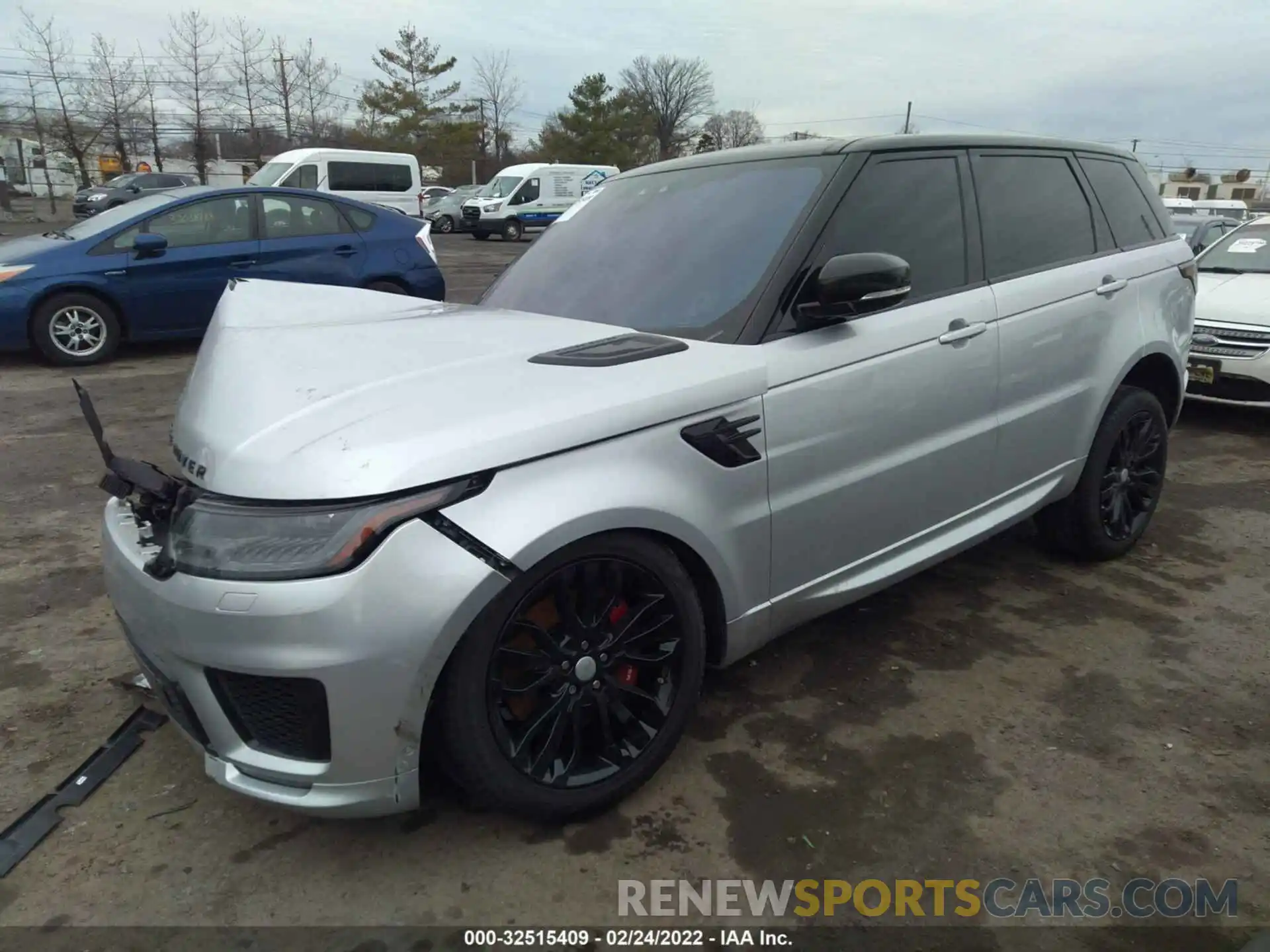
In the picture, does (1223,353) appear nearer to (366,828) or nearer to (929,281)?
(929,281)

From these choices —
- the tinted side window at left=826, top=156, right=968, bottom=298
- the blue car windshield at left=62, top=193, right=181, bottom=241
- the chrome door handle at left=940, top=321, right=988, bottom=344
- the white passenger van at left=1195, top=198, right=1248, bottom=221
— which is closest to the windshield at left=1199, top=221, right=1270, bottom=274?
the tinted side window at left=826, top=156, right=968, bottom=298

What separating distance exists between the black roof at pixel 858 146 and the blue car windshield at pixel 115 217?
20.3 ft

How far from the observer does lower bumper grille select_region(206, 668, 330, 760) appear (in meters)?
1.89

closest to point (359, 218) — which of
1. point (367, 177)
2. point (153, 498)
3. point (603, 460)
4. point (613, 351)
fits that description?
point (613, 351)

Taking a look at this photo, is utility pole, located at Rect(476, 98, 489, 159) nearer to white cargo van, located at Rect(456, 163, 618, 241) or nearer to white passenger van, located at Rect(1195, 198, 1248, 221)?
white cargo van, located at Rect(456, 163, 618, 241)

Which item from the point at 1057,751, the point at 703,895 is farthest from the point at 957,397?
the point at 703,895

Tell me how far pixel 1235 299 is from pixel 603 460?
6.24m

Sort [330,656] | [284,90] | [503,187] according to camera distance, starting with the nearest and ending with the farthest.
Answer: [330,656]
[503,187]
[284,90]

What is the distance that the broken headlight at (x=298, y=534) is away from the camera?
1.85m

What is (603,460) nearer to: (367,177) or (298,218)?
(298,218)

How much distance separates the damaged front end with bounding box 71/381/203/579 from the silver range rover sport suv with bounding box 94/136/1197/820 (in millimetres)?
11

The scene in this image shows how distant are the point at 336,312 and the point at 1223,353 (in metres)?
6.04

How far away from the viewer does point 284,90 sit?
4512 centimetres

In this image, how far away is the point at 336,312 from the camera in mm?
3002
